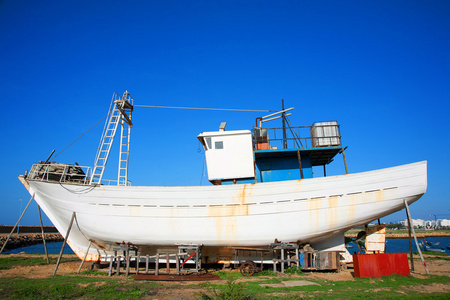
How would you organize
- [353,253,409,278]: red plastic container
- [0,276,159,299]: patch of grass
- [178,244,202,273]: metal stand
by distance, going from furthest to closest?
[178,244,202,273]: metal stand < [353,253,409,278]: red plastic container < [0,276,159,299]: patch of grass

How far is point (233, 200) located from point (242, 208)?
0.57 m

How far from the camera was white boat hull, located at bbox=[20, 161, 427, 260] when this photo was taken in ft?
40.7

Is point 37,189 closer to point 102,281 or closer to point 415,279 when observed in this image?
point 102,281

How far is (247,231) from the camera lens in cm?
1298

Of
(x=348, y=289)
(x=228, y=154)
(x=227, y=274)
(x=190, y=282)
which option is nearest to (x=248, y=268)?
(x=227, y=274)

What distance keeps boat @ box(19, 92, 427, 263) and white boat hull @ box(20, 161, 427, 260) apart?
5cm

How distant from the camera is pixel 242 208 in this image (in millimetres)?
12922

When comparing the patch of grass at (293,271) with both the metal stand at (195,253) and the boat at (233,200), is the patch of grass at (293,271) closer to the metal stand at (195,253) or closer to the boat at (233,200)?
the boat at (233,200)

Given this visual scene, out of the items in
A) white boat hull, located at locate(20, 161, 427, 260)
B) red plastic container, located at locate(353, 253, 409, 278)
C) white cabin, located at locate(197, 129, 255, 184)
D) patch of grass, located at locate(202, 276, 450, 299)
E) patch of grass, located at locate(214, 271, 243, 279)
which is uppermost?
white cabin, located at locate(197, 129, 255, 184)

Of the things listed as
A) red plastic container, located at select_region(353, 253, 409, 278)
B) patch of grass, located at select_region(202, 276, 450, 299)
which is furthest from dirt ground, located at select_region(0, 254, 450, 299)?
red plastic container, located at select_region(353, 253, 409, 278)

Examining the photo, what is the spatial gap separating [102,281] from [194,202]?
4899 mm

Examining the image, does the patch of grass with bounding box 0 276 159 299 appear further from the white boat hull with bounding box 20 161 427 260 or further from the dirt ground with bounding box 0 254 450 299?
the white boat hull with bounding box 20 161 427 260

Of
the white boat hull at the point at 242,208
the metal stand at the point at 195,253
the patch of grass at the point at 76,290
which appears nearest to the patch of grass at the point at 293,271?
the white boat hull at the point at 242,208

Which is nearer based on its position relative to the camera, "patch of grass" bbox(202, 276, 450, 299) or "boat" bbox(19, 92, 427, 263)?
"patch of grass" bbox(202, 276, 450, 299)
